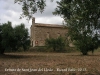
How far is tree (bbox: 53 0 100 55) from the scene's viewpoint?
828 cm

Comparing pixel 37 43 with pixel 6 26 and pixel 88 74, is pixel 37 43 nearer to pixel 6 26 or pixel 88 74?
pixel 6 26

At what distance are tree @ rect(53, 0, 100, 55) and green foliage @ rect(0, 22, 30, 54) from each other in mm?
23677

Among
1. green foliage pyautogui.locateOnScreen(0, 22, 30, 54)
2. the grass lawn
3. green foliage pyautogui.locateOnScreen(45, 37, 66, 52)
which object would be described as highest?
green foliage pyautogui.locateOnScreen(0, 22, 30, 54)

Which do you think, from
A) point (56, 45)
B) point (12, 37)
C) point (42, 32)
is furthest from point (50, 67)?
point (42, 32)

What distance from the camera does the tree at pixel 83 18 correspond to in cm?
828

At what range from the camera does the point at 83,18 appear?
8.29 m

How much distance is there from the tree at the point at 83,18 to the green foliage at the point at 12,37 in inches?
932

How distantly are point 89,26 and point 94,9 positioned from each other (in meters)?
0.86

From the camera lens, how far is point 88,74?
11.6 metres

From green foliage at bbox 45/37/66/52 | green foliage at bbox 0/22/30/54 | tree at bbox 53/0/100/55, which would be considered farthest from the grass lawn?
green foliage at bbox 45/37/66/52

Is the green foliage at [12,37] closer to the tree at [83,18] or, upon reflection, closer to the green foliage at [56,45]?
the green foliage at [56,45]

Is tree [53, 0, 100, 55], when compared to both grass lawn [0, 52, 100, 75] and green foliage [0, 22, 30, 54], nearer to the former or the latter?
grass lawn [0, 52, 100, 75]

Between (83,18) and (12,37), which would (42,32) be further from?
(83,18)

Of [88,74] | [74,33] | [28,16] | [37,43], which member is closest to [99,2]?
[74,33]
